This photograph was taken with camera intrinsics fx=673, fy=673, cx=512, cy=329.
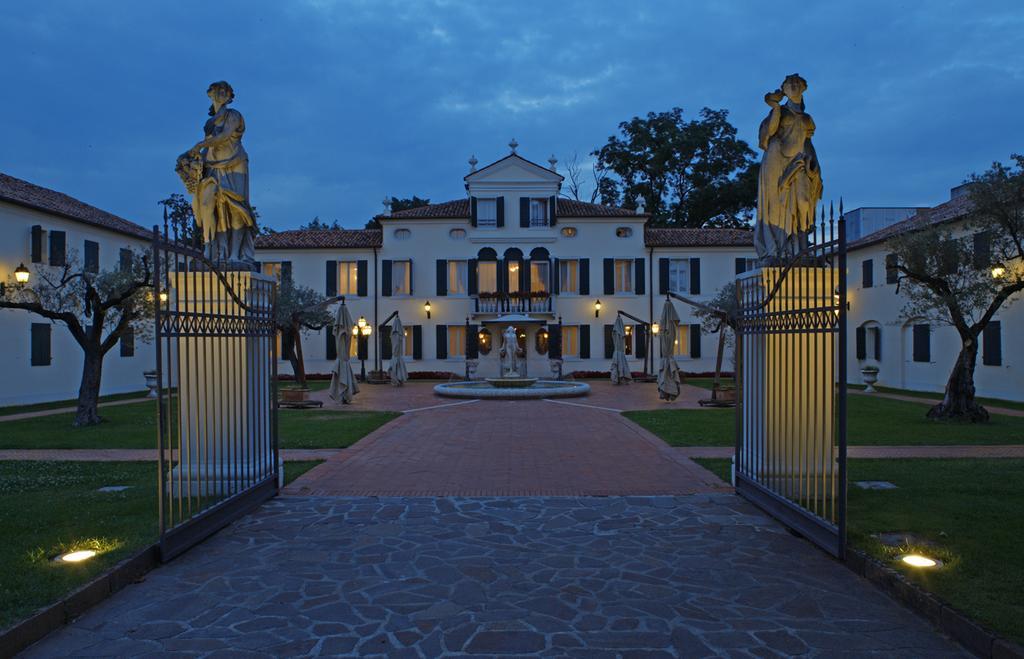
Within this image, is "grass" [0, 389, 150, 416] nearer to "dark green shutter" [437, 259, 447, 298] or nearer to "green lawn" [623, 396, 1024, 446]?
"dark green shutter" [437, 259, 447, 298]

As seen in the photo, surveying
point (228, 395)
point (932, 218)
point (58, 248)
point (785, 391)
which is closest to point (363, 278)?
point (58, 248)

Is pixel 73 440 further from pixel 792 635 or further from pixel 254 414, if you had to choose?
pixel 792 635

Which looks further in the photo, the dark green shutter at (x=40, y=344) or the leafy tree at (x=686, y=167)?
the leafy tree at (x=686, y=167)

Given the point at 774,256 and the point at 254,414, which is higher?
the point at 774,256

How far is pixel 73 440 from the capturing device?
39.9 ft

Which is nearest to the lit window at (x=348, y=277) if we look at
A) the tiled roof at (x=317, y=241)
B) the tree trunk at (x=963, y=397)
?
the tiled roof at (x=317, y=241)

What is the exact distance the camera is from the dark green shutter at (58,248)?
2144cm

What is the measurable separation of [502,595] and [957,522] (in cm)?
424

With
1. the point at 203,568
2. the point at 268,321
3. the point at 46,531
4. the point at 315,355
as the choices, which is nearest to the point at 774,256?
the point at 268,321

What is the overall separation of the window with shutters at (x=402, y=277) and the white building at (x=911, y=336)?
61.9ft

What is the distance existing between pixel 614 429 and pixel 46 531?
939 centimetres

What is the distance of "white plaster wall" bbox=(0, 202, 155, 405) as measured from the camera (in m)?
20.0

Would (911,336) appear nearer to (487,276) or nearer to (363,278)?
(487,276)

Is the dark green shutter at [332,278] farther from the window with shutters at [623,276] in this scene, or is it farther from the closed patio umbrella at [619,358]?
the closed patio umbrella at [619,358]
